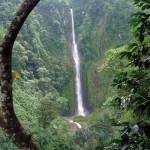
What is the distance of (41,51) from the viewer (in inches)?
2191

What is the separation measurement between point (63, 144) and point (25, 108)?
974cm

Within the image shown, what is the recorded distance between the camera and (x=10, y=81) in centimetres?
332

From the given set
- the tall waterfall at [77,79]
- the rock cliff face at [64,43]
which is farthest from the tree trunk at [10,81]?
the tall waterfall at [77,79]

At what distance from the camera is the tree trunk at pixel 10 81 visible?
322 cm

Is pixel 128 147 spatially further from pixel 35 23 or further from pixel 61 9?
pixel 61 9

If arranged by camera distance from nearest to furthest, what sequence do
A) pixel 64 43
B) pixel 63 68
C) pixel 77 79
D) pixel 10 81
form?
pixel 10 81 → pixel 77 79 → pixel 63 68 → pixel 64 43

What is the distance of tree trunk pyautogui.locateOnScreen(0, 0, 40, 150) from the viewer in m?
3.22

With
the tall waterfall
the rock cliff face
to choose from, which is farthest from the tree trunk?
the tall waterfall

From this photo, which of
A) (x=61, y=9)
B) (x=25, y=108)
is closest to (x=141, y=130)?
(x=25, y=108)

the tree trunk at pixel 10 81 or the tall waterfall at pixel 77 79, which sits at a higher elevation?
the tall waterfall at pixel 77 79

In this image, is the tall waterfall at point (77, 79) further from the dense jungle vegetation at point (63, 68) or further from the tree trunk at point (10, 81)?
the tree trunk at point (10, 81)

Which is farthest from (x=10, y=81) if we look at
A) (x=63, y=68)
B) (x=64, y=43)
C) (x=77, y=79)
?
(x=64, y=43)

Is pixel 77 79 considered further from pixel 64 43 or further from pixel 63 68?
pixel 64 43

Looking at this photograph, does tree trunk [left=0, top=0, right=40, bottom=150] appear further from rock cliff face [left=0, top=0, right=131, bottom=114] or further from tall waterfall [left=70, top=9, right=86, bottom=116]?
tall waterfall [left=70, top=9, right=86, bottom=116]
